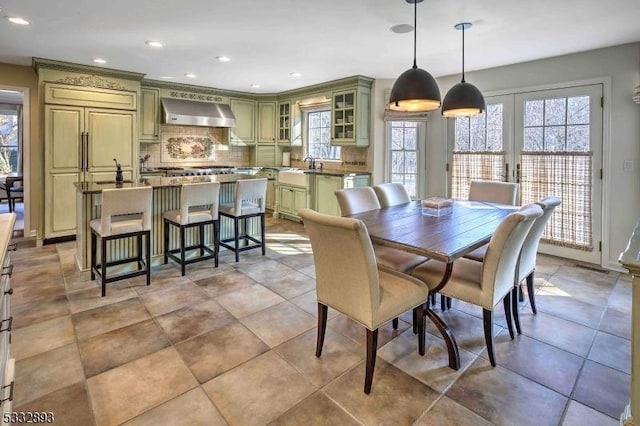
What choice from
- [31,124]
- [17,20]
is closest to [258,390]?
[17,20]

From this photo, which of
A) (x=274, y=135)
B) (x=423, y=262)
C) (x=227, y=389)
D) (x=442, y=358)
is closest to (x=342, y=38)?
(x=423, y=262)

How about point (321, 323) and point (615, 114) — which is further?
point (615, 114)

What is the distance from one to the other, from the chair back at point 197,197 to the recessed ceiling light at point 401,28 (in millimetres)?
2295

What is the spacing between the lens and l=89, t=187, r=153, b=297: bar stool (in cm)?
308

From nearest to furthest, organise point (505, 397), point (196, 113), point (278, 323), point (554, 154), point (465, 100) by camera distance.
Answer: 1. point (505, 397)
2. point (278, 323)
3. point (465, 100)
4. point (554, 154)
5. point (196, 113)

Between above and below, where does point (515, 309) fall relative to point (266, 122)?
below

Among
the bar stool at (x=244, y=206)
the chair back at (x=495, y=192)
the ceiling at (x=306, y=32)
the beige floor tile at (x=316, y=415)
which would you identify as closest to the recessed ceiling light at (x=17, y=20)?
the ceiling at (x=306, y=32)

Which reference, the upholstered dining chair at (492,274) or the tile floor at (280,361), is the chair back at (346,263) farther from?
the upholstered dining chair at (492,274)

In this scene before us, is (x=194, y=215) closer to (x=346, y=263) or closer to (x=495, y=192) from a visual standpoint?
(x=346, y=263)

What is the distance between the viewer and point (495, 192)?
12.6 feet

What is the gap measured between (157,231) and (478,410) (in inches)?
135

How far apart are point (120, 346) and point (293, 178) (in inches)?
176

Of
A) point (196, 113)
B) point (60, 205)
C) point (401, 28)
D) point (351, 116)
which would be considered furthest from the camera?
point (196, 113)

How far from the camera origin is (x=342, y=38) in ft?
12.2
